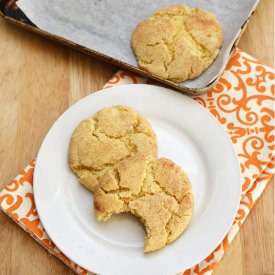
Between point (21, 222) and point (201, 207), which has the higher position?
point (201, 207)

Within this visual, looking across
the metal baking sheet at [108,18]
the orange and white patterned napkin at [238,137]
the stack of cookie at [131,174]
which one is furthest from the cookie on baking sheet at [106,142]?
the metal baking sheet at [108,18]

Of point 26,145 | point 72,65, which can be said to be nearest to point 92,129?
point 26,145

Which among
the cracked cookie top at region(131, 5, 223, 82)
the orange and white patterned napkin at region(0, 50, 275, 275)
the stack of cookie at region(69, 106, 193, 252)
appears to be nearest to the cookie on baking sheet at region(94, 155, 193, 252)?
the stack of cookie at region(69, 106, 193, 252)

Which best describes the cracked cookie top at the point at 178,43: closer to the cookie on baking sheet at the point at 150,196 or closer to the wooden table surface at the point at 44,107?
the wooden table surface at the point at 44,107

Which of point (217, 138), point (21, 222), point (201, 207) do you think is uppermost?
point (217, 138)

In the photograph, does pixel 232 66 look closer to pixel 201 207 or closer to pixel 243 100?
pixel 243 100

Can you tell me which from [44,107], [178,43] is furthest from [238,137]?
[44,107]

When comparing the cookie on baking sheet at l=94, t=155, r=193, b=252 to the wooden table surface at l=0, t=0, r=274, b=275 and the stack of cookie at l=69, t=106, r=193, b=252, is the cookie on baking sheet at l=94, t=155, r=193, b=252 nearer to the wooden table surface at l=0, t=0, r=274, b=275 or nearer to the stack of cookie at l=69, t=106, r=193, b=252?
the stack of cookie at l=69, t=106, r=193, b=252
